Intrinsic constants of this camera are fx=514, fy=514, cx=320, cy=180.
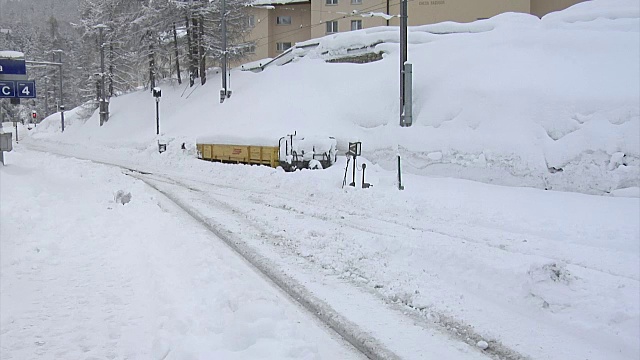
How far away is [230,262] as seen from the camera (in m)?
8.13

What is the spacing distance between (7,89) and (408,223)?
1512 cm

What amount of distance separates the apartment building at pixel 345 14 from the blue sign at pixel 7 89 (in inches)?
702

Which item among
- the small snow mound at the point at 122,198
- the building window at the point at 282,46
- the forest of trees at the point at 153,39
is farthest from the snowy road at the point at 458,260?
the building window at the point at 282,46

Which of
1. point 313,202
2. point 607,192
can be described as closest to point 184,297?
point 313,202

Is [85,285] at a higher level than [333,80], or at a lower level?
lower

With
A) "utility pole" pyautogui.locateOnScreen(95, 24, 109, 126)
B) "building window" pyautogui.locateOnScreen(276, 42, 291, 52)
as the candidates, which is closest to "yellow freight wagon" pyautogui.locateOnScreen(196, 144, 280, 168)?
"utility pole" pyautogui.locateOnScreen(95, 24, 109, 126)

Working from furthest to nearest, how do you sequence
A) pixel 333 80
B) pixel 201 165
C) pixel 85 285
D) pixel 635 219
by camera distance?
pixel 333 80 → pixel 201 165 → pixel 635 219 → pixel 85 285

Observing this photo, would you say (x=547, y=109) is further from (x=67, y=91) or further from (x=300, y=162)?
(x=67, y=91)

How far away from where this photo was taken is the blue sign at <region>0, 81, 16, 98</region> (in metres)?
17.8

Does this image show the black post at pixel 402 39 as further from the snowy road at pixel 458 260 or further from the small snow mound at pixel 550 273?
the small snow mound at pixel 550 273

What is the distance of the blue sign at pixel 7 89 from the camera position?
1781 centimetres

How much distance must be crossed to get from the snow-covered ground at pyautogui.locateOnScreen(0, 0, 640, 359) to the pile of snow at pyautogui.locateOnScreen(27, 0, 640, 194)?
0.27 ft

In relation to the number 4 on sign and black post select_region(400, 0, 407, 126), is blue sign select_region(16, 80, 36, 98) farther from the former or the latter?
black post select_region(400, 0, 407, 126)

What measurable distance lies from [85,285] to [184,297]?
5.34ft
